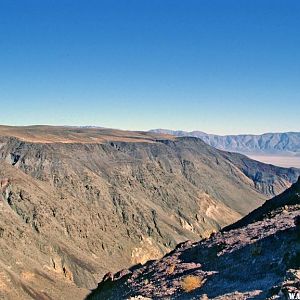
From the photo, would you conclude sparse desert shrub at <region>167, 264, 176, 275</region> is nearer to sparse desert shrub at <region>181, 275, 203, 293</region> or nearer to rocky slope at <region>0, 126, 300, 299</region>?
sparse desert shrub at <region>181, 275, 203, 293</region>

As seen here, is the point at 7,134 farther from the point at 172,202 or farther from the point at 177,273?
the point at 177,273

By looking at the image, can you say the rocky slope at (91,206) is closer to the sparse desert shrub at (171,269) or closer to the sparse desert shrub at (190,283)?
the sparse desert shrub at (171,269)

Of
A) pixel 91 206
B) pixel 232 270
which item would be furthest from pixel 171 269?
pixel 91 206

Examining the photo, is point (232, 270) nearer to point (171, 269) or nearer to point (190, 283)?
point (190, 283)

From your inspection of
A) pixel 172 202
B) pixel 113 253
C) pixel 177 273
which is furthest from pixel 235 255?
pixel 172 202

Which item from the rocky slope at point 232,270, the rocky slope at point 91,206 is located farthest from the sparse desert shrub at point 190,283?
the rocky slope at point 91,206

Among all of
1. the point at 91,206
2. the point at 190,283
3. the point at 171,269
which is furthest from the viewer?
the point at 91,206
